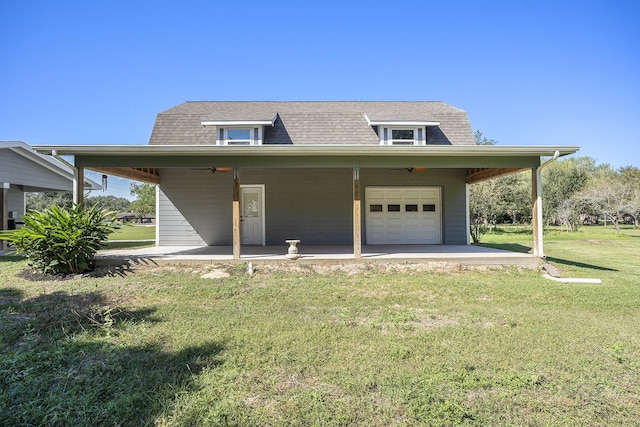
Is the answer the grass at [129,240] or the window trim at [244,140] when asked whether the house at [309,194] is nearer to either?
the window trim at [244,140]

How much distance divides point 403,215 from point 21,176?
14.6 metres

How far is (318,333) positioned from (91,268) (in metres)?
6.66

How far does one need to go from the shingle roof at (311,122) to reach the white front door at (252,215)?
6.64 feet

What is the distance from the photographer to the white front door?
37.2 feet

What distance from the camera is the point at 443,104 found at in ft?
46.7

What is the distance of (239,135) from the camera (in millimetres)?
11766

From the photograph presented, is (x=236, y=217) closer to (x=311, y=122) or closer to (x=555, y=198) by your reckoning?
(x=311, y=122)

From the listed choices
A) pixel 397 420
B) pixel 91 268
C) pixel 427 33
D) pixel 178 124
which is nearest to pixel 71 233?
pixel 91 268

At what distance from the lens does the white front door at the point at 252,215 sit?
11344 mm

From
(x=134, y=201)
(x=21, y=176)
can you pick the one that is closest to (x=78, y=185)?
(x=21, y=176)

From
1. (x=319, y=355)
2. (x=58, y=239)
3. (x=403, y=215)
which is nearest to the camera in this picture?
(x=319, y=355)

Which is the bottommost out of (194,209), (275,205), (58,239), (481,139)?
(58,239)

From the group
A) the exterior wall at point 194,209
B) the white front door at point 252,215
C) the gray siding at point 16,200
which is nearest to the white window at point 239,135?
the exterior wall at point 194,209

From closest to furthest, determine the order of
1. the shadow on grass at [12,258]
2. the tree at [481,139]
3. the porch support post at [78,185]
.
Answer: the porch support post at [78,185]
the shadow on grass at [12,258]
the tree at [481,139]
